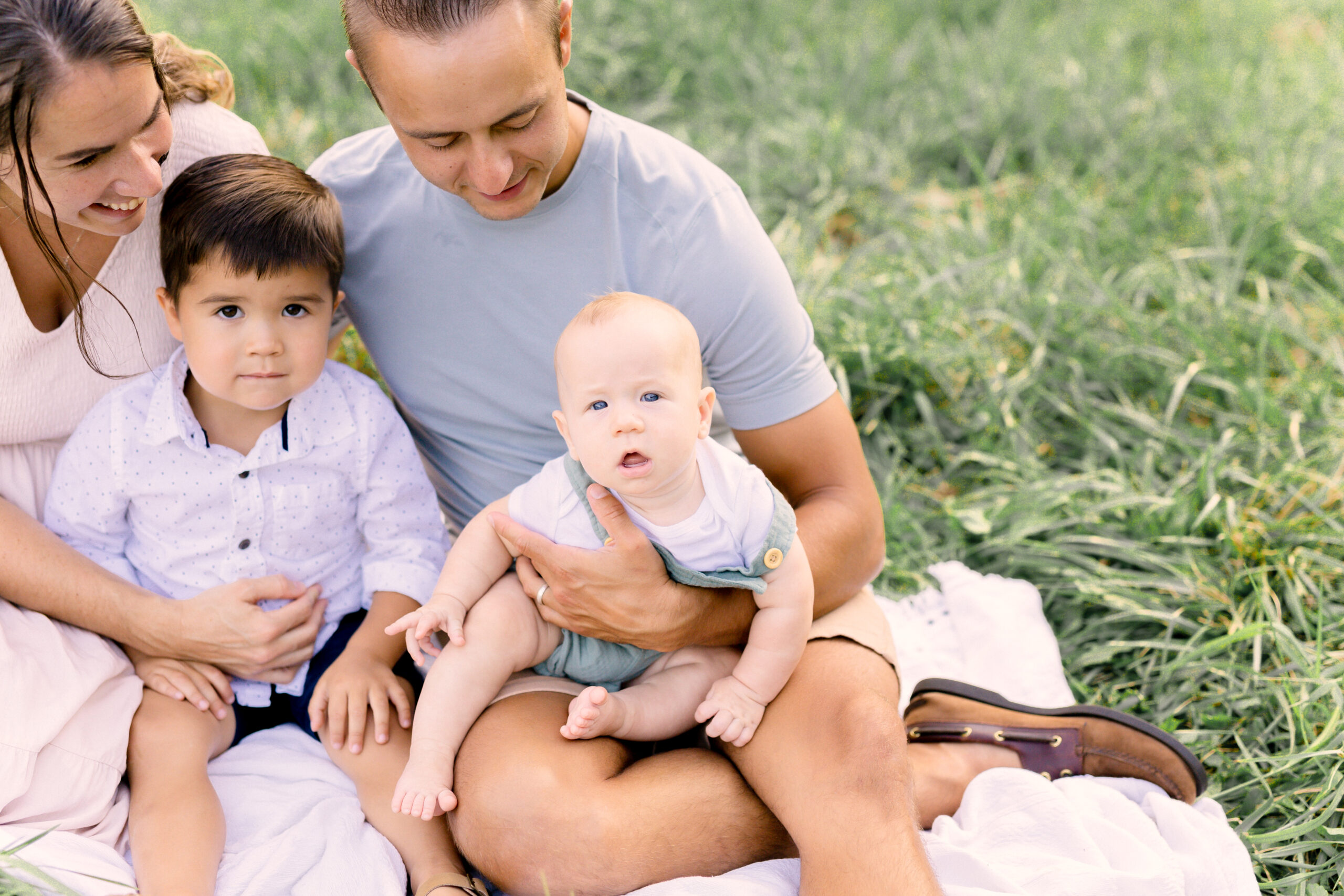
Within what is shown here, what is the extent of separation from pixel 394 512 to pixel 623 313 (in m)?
0.76

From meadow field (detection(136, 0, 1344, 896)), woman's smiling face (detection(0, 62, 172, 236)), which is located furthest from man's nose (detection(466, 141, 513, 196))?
meadow field (detection(136, 0, 1344, 896))

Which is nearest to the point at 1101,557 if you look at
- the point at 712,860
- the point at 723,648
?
the point at 723,648

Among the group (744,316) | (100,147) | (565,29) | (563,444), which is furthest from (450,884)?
(565,29)

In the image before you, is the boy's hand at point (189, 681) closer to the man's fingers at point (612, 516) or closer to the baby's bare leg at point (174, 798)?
the baby's bare leg at point (174, 798)

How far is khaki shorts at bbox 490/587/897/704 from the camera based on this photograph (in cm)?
197

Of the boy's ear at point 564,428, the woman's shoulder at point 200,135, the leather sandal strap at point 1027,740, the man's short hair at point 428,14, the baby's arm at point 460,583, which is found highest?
the man's short hair at point 428,14

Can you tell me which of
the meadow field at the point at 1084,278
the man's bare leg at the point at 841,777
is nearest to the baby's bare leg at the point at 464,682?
the man's bare leg at the point at 841,777

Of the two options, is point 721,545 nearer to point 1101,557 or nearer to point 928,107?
point 1101,557

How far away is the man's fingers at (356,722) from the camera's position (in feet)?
6.43

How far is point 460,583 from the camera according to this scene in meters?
1.89

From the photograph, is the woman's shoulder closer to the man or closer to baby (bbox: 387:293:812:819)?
the man

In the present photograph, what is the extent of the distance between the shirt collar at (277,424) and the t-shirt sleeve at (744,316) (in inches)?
28.0

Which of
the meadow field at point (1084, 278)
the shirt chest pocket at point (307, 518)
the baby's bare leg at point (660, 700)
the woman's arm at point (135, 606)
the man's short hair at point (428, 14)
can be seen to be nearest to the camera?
the man's short hair at point (428, 14)

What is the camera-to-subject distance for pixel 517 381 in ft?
6.88
